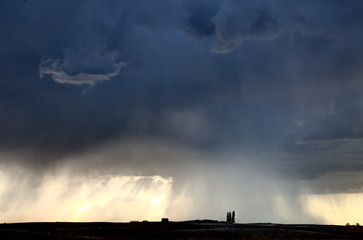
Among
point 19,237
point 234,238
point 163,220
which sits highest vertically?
point 163,220

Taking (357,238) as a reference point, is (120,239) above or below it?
below

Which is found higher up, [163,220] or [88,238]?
[163,220]

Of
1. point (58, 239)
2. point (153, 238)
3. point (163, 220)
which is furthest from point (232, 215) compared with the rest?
point (58, 239)

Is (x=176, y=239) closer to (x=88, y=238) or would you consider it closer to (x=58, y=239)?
(x=88, y=238)

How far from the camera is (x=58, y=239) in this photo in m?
52.5

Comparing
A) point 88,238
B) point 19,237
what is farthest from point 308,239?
point 19,237

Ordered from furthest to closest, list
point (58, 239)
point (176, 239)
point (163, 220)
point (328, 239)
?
point (163, 220), point (328, 239), point (176, 239), point (58, 239)

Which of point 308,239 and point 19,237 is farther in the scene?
point 308,239

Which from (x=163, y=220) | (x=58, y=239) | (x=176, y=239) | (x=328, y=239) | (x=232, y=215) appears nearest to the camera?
(x=58, y=239)

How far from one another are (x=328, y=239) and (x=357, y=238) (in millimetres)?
5362

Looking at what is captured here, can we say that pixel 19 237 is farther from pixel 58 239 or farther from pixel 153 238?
pixel 153 238

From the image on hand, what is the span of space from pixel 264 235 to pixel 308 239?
6797 mm

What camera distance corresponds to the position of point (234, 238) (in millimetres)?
59125

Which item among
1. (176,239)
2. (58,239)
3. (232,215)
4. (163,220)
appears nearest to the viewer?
(58,239)
